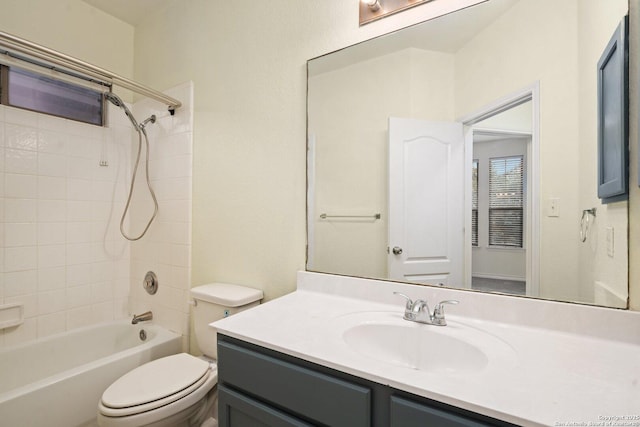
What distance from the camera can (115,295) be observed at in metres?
2.14

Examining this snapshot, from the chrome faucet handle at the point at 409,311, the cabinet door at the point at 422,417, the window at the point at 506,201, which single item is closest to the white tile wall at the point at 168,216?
the chrome faucet handle at the point at 409,311

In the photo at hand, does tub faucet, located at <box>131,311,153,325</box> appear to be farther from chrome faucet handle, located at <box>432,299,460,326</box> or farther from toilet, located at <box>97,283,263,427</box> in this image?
chrome faucet handle, located at <box>432,299,460,326</box>

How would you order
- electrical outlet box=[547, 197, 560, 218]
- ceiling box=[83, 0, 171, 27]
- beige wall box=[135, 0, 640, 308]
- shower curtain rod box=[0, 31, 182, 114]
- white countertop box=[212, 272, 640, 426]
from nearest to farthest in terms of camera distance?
white countertop box=[212, 272, 640, 426] < electrical outlet box=[547, 197, 560, 218] < shower curtain rod box=[0, 31, 182, 114] < beige wall box=[135, 0, 640, 308] < ceiling box=[83, 0, 171, 27]

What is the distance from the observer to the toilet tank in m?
1.46

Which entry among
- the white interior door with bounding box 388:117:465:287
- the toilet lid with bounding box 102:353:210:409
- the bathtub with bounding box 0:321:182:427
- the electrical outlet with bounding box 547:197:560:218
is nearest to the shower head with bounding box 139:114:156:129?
the bathtub with bounding box 0:321:182:427

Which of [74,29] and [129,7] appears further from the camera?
[129,7]

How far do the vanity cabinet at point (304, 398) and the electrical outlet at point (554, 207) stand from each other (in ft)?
2.24

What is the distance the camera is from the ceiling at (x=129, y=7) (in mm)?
1976

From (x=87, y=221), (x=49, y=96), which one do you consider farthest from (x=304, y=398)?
(x=49, y=96)

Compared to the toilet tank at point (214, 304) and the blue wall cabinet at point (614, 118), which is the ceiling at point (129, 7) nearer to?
the toilet tank at point (214, 304)

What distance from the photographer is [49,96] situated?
183 cm

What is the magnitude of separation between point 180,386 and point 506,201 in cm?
151

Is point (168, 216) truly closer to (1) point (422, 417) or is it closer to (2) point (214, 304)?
(2) point (214, 304)

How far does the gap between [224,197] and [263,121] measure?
501 mm
